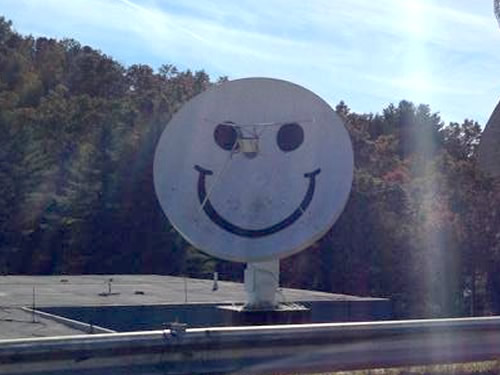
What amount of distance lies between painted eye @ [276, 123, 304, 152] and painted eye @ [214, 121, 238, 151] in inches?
25.6

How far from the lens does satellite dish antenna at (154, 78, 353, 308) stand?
1543cm

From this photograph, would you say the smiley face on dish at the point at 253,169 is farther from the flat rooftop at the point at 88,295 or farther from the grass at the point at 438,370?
the grass at the point at 438,370

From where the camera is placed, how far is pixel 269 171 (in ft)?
52.8

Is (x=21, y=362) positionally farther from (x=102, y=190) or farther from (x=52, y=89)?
(x=52, y=89)

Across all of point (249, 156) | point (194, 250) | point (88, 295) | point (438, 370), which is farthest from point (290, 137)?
point (194, 250)

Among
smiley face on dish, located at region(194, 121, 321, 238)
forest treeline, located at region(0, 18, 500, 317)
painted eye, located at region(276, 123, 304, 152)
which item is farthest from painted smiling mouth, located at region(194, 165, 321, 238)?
forest treeline, located at region(0, 18, 500, 317)

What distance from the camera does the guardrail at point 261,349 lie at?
27.2 ft

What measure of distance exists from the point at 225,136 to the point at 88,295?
10.4 metres

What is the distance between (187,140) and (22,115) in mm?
52326

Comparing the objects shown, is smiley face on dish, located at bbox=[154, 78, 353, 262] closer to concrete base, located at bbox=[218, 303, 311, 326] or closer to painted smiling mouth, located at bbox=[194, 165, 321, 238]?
painted smiling mouth, located at bbox=[194, 165, 321, 238]

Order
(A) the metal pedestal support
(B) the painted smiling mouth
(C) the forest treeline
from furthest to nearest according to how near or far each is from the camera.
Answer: (C) the forest treeline
(A) the metal pedestal support
(B) the painted smiling mouth

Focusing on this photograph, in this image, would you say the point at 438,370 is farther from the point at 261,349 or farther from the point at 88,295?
the point at 88,295

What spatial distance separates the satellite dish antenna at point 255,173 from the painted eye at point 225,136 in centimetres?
1

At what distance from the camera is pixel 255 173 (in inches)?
634
